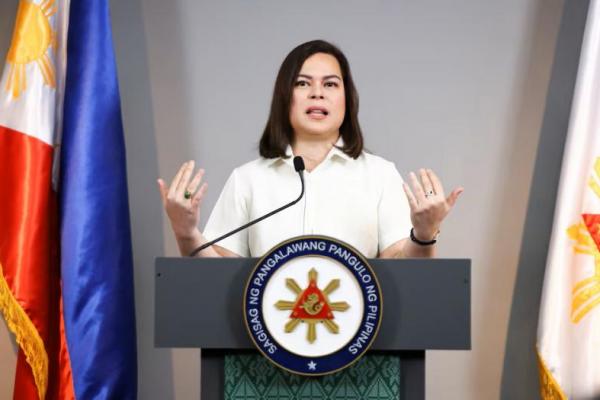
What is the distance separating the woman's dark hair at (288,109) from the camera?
2.12 metres

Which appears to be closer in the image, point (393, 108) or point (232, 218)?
point (232, 218)

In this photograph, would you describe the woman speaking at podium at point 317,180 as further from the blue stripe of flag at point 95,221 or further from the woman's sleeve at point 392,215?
the blue stripe of flag at point 95,221

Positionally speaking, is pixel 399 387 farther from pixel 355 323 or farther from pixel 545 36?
pixel 545 36

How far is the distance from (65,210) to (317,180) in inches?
38.8

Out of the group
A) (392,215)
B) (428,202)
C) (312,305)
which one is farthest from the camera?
(392,215)

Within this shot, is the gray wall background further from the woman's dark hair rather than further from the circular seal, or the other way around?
the circular seal

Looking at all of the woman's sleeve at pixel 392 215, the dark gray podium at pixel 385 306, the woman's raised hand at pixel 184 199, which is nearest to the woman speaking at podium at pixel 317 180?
the woman's sleeve at pixel 392 215

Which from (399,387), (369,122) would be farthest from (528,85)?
(399,387)

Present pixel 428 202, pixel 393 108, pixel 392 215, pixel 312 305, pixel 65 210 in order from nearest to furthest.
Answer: pixel 312 305, pixel 428 202, pixel 392 215, pixel 65 210, pixel 393 108

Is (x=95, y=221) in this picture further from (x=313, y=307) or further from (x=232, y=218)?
(x=313, y=307)

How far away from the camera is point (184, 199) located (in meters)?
1.67

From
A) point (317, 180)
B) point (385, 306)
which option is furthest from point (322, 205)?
point (385, 306)

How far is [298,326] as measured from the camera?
4.64 feet

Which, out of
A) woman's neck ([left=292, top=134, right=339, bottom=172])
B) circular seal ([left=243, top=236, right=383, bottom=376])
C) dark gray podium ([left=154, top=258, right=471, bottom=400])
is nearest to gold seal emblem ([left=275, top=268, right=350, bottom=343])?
circular seal ([left=243, top=236, right=383, bottom=376])
